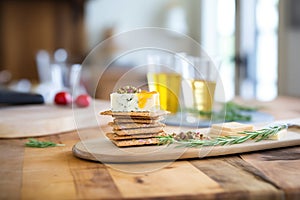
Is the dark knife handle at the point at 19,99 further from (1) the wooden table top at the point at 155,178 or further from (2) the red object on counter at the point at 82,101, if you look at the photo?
(1) the wooden table top at the point at 155,178

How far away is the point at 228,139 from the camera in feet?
3.21

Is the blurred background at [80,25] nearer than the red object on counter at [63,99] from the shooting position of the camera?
No

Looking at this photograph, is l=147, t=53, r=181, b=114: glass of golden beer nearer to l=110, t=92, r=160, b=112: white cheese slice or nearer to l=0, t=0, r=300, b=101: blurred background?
l=110, t=92, r=160, b=112: white cheese slice

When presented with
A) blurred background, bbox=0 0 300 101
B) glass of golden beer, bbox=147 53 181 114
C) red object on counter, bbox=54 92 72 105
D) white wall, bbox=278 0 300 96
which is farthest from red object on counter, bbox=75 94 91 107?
blurred background, bbox=0 0 300 101

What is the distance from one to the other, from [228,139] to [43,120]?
0.54 m

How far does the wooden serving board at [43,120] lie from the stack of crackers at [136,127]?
0.21 meters

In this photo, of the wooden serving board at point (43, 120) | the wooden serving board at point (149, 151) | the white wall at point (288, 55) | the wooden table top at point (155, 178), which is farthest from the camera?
the white wall at point (288, 55)

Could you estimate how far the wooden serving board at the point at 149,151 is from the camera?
880mm

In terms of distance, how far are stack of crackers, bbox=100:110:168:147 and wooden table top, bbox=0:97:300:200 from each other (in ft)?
0.24

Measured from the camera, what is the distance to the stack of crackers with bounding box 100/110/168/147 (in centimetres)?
93

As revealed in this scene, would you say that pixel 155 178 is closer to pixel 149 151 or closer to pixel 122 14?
pixel 149 151

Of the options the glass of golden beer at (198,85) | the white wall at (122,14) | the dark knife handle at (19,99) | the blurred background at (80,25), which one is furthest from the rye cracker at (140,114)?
the white wall at (122,14)

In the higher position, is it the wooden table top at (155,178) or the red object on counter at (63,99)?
the red object on counter at (63,99)

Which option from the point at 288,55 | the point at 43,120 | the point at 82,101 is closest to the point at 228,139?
the point at 43,120
